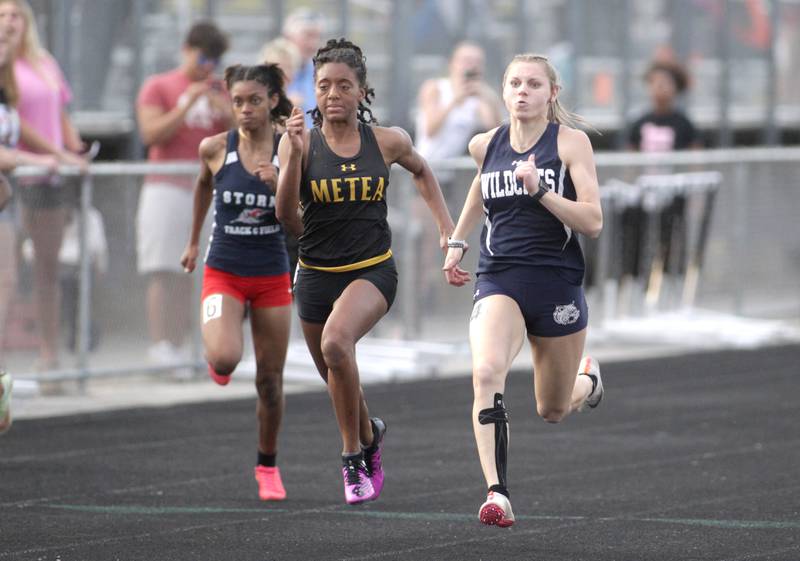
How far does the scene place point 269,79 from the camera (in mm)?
8961

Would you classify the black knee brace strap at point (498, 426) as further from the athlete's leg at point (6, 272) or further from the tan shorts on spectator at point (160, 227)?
the tan shorts on spectator at point (160, 227)

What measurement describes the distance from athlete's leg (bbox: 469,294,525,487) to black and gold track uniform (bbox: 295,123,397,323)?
638 millimetres

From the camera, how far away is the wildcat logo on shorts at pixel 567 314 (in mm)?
8062

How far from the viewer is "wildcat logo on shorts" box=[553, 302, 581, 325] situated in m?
8.06

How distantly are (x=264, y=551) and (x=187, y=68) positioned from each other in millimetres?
6182

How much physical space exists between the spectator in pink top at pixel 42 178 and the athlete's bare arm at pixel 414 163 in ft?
13.6

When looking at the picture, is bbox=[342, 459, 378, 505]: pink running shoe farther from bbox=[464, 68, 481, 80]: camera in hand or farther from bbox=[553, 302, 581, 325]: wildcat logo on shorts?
bbox=[464, 68, 481, 80]: camera in hand

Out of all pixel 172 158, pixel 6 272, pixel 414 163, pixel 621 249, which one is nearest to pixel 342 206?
pixel 414 163

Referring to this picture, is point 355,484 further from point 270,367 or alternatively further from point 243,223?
point 243,223

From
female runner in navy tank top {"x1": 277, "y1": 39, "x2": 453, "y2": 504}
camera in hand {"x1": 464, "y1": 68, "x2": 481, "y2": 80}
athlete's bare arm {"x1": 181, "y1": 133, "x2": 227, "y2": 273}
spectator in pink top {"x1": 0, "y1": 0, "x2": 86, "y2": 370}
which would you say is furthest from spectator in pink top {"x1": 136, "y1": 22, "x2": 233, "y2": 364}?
female runner in navy tank top {"x1": 277, "y1": 39, "x2": 453, "y2": 504}

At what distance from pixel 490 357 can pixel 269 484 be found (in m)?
1.72

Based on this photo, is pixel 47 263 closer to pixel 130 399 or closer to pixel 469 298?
pixel 130 399

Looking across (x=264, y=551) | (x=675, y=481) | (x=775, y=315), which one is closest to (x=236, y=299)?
(x=264, y=551)

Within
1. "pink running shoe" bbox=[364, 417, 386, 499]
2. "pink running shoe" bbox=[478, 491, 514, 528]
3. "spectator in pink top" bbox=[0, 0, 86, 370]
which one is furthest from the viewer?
"spectator in pink top" bbox=[0, 0, 86, 370]
